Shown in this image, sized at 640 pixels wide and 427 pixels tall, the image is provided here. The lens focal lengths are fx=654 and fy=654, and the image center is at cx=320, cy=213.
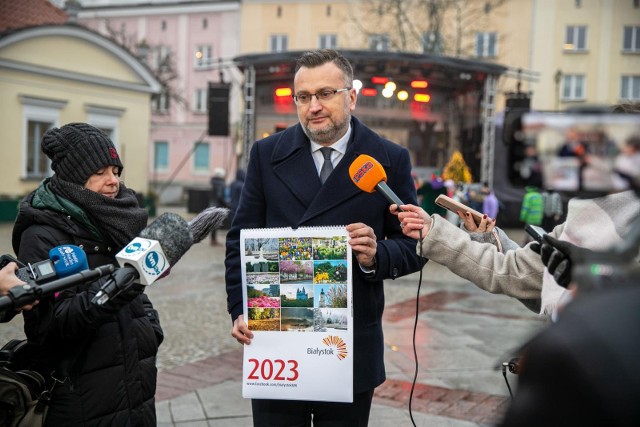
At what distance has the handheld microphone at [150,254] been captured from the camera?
1.85 metres

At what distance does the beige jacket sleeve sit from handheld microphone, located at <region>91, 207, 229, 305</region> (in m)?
0.82

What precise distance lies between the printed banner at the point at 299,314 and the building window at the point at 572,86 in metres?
35.7

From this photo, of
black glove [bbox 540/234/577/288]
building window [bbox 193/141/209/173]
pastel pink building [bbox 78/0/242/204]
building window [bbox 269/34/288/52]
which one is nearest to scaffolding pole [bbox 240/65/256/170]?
black glove [bbox 540/234/577/288]

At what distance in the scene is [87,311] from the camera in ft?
7.32

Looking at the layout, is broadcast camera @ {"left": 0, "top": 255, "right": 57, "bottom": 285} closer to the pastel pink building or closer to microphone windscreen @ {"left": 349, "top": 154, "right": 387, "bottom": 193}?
microphone windscreen @ {"left": 349, "top": 154, "right": 387, "bottom": 193}

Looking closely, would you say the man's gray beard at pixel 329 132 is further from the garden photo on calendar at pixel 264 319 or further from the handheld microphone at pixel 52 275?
the handheld microphone at pixel 52 275

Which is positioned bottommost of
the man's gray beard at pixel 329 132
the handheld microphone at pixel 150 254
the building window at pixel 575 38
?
the handheld microphone at pixel 150 254

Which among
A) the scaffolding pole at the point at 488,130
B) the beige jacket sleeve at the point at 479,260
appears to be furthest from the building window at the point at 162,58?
the beige jacket sleeve at the point at 479,260

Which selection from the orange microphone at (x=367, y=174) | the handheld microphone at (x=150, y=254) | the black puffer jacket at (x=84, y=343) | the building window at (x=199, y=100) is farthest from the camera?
the building window at (x=199, y=100)

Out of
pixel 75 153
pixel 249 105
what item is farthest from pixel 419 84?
pixel 75 153

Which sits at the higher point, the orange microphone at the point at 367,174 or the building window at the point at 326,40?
the building window at the point at 326,40

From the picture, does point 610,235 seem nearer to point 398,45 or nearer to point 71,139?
point 71,139

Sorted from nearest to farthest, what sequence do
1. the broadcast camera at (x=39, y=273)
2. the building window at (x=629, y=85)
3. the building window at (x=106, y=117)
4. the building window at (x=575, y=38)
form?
the broadcast camera at (x=39, y=273) → the building window at (x=106, y=117) → the building window at (x=629, y=85) → the building window at (x=575, y=38)

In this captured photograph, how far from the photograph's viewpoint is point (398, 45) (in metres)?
32.7
